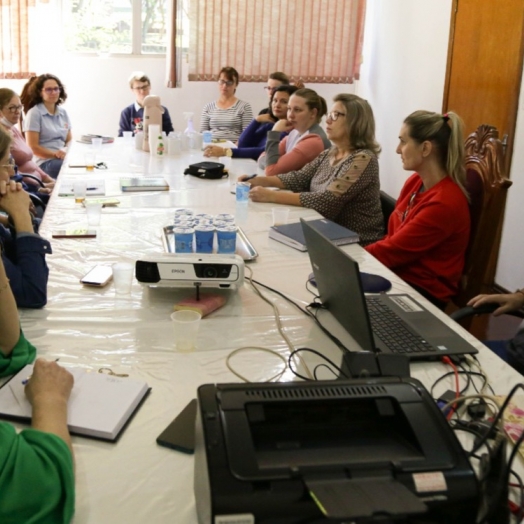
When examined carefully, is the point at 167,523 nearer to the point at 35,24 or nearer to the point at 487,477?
the point at 487,477

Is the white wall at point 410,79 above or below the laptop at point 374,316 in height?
above

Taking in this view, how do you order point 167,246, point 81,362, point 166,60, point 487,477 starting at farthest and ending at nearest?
point 166,60 → point 167,246 → point 81,362 → point 487,477

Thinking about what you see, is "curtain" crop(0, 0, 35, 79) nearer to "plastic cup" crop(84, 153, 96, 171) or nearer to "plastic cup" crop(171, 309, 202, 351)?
→ "plastic cup" crop(84, 153, 96, 171)

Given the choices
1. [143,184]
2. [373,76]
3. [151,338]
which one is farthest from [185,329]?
[373,76]

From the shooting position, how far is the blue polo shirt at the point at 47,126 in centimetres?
492

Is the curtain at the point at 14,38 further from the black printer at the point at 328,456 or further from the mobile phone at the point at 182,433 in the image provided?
the black printer at the point at 328,456

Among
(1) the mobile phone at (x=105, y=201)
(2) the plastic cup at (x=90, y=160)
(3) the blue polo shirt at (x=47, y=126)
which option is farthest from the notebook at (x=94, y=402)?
(3) the blue polo shirt at (x=47, y=126)

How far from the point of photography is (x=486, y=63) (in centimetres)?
374

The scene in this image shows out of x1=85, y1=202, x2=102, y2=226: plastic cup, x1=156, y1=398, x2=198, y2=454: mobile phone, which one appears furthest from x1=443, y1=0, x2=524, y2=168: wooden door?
x1=156, y1=398, x2=198, y2=454: mobile phone

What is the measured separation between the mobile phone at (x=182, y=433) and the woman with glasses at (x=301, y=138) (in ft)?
7.97

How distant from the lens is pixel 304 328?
159cm

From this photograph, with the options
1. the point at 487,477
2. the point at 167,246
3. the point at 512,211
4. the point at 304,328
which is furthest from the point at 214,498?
the point at 512,211

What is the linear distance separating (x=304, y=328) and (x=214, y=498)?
2.82 feet

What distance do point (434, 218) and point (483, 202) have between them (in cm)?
18
